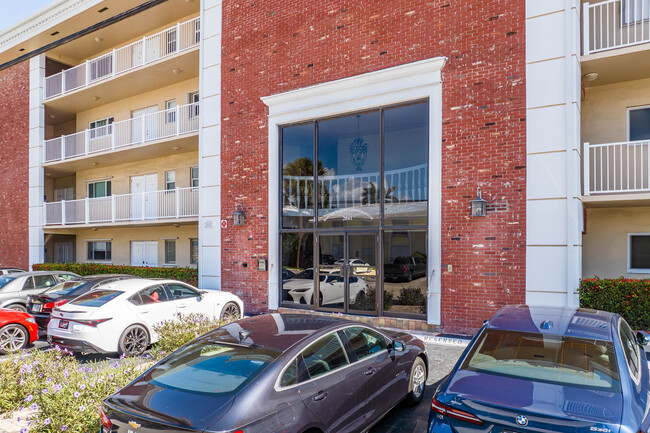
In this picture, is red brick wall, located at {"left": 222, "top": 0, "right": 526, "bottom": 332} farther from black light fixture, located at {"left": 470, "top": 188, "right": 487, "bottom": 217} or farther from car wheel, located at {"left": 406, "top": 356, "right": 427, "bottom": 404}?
car wheel, located at {"left": 406, "top": 356, "right": 427, "bottom": 404}

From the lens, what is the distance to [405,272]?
34.1 feet

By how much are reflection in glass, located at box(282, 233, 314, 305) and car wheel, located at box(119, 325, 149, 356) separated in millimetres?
4532

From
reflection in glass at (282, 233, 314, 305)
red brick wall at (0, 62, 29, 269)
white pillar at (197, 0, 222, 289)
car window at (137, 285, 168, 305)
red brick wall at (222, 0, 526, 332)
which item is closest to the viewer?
car window at (137, 285, 168, 305)

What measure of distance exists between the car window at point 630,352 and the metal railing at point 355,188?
6088mm

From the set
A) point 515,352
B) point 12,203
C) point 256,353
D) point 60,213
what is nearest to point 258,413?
point 256,353

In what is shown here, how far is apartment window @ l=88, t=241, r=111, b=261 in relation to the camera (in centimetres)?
2031

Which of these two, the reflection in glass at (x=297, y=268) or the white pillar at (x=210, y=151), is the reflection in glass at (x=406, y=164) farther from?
the white pillar at (x=210, y=151)

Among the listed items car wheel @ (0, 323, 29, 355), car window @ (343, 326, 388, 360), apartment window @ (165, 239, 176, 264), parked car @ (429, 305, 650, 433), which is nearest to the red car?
car wheel @ (0, 323, 29, 355)

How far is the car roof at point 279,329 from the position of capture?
4.02 metres

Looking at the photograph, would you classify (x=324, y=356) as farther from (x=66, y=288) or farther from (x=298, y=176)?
(x=66, y=288)

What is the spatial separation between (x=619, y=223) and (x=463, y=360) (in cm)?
863

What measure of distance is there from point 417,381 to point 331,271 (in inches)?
236

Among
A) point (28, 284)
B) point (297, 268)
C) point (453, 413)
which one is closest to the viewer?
point (453, 413)

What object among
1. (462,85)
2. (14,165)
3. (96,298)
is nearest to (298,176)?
Answer: (462,85)
